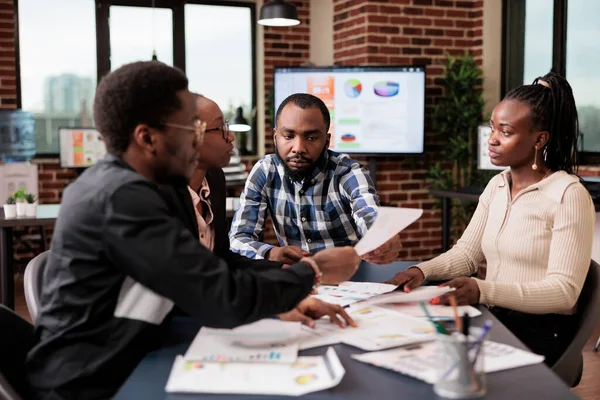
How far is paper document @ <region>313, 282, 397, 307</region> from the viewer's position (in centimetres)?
168

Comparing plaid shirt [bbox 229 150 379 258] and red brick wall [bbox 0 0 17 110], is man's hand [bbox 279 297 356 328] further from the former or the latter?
red brick wall [bbox 0 0 17 110]

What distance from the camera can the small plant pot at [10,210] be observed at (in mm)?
3802

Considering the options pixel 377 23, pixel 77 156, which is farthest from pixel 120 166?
pixel 77 156

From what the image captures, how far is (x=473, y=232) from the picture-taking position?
85.0 inches

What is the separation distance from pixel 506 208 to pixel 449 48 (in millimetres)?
3945

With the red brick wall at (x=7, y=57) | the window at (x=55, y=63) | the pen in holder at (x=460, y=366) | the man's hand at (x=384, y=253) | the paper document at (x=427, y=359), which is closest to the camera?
the pen in holder at (x=460, y=366)

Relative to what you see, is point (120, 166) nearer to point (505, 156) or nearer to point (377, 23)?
point (505, 156)

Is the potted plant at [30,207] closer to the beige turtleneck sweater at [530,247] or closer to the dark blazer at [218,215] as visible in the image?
the dark blazer at [218,215]

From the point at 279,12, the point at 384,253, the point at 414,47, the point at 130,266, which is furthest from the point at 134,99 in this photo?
the point at 414,47

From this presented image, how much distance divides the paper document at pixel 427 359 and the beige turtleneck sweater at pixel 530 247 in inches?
17.1

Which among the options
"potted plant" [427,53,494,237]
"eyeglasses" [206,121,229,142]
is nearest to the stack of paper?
"eyeglasses" [206,121,229,142]

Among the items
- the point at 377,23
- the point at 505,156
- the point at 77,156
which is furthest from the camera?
the point at 77,156

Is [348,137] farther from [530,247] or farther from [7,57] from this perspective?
[530,247]

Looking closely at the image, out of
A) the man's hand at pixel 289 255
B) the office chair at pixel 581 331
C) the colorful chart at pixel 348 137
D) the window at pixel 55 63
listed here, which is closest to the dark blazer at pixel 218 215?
the man's hand at pixel 289 255
